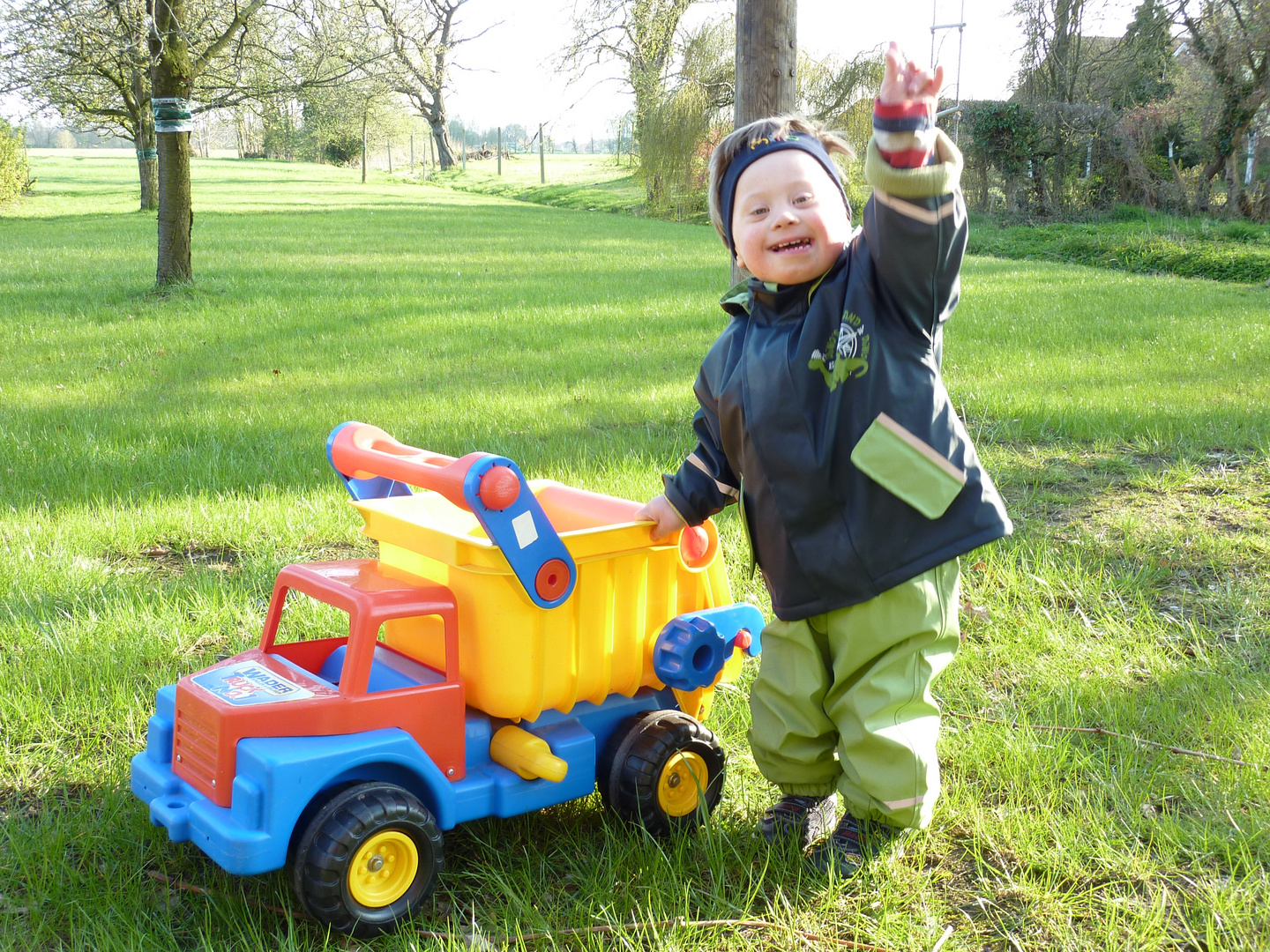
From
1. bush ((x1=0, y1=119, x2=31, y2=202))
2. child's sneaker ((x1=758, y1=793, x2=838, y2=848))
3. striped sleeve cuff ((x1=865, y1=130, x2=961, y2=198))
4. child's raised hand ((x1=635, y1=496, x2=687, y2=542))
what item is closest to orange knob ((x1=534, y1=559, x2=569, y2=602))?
child's raised hand ((x1=635, y1=496, x2=687, y2=542))

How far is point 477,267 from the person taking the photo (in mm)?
13922

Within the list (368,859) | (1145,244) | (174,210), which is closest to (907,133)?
(368,859)

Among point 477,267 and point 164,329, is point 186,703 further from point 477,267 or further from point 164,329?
point 477,267

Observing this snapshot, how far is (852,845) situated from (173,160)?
1007 centimetres

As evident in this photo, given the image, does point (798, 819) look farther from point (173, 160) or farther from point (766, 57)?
point (173, 160)

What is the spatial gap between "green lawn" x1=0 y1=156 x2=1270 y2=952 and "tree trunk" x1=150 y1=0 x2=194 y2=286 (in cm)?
101

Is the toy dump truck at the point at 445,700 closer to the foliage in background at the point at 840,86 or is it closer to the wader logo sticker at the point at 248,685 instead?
the wader logo sticker at the point at 248,685

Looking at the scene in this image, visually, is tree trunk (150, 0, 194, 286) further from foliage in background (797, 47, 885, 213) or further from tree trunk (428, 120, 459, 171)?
tree trunk (428, 120, 459, 171)

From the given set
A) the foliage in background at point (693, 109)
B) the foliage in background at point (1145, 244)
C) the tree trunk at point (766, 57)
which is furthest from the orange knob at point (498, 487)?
the foliage in background at point (693, 109)

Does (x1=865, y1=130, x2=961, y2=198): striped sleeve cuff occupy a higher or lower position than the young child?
higher

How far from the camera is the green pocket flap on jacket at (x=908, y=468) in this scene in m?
1.92

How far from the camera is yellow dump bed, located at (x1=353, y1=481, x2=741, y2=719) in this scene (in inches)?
81.5

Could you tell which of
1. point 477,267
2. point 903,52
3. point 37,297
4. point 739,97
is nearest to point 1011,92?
point 477,267

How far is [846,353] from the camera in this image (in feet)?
6.46
